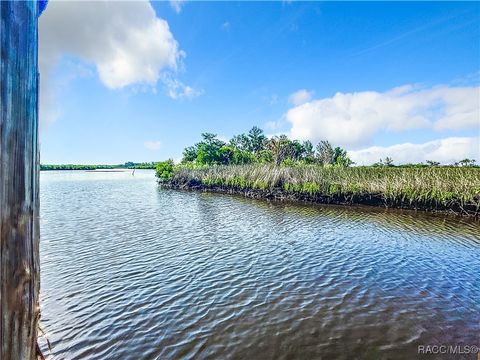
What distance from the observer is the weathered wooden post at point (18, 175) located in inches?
53.1

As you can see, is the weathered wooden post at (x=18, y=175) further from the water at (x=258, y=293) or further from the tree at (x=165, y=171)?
the tree at (x=165, y=171)

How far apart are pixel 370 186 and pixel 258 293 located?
1856 cm

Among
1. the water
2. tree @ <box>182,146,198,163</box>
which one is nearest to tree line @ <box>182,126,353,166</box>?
tree @ <box>182,146,198,163</box>

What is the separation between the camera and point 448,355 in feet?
15.7

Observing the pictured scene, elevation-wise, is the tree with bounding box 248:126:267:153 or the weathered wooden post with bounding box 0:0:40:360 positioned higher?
the tree with bounding box 248:126:267:153

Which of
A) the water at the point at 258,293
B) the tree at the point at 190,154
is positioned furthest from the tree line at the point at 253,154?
the water at the point at 258,293

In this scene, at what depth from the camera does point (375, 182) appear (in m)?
22.2

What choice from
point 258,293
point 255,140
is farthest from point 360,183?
point 255,140

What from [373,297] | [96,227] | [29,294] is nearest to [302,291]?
[373,297]

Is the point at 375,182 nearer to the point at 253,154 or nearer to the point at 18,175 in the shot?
the point at 18,175

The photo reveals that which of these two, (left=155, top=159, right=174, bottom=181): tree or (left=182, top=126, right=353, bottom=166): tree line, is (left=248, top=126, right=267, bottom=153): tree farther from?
(left=155, top=159, right=174, bottom=181): tree

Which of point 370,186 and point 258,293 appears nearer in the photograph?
point 258,293

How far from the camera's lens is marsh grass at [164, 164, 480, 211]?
727 inches

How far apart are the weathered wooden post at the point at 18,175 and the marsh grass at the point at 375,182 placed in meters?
22.9
